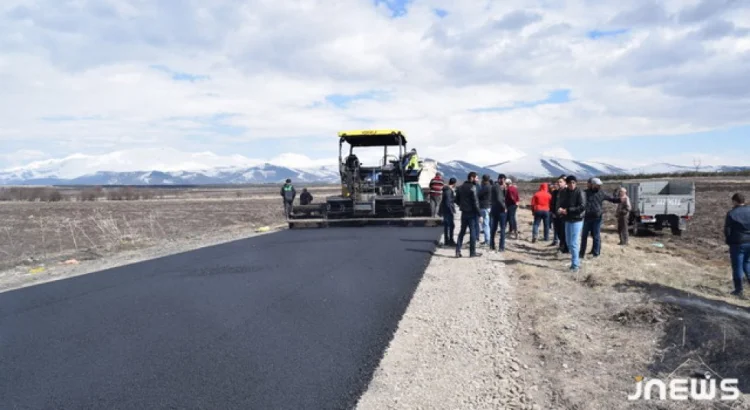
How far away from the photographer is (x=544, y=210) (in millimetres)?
13117

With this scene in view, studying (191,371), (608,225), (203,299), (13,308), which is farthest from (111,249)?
(608,225)

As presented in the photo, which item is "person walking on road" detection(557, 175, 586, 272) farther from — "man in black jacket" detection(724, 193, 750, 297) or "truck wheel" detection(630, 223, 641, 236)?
"truck wheel" detection(630, 223, 641, 236)

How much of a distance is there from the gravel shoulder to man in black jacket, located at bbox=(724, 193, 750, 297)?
3.13 m

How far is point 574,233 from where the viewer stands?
369 inches

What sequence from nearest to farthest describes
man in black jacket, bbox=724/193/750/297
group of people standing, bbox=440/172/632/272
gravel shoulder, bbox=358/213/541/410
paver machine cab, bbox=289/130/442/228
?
gravel shoulder, bbox=358/213/541/410 → man in black jacket, bbox=724/193/750/297 → group of people standing, bbox=440/172/632/272 → paver machine cab, bbox=289/130/442/228

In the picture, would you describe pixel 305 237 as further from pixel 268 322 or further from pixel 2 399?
pixel 2 399

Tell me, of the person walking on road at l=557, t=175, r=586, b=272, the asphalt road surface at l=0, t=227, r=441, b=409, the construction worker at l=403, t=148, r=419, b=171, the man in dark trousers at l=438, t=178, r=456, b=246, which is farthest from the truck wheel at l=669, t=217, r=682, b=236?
the asphalt road surface at l=0, t=227, r=441, b=409

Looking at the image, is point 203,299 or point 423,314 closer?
point 423,314

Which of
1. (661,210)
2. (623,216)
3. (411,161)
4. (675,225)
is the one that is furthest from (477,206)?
(675,225)

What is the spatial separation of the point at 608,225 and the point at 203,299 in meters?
16.1

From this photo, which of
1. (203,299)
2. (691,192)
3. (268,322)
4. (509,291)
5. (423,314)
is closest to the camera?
(268,322)

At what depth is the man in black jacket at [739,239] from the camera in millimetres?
7766

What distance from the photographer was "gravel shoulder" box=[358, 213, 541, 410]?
4.23m

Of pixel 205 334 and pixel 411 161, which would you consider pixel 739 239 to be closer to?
pixel 205 334
